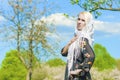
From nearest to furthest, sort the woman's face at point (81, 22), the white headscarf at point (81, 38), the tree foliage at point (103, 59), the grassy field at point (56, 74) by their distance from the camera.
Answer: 1. the white headscarf at point (81, 38)
2. the woman's face at point (81, 22)
3. the grassy field at point (56, 74)
4. the tree foliage at point (103, 59)

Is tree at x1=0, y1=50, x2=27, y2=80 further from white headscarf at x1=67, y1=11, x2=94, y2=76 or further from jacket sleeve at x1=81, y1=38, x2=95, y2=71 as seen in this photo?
jacket sleeve at x1=81, y1=38, x2=95, y2=71

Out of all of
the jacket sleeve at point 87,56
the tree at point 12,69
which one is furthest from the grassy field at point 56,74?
the jacket sleeve at point 87,56

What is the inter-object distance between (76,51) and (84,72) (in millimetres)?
431

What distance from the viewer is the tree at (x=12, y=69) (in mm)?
54219

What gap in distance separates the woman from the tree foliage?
172 feet

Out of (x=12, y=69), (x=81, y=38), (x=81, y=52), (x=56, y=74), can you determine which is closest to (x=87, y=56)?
(x=81, y=52)

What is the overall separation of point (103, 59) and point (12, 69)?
1378 cm

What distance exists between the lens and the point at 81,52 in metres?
7.23

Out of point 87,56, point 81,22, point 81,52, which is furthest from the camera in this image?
point 81,22

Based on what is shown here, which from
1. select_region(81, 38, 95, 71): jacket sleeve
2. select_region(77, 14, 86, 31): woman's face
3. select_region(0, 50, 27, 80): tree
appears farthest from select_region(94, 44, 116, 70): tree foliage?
select_region(81, 38, 95, 71): jacket sleeve

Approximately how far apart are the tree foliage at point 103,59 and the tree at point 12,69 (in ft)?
37.7

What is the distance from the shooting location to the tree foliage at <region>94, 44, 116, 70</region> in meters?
59.7

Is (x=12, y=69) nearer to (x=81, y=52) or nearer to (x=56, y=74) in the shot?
(x=56, y=74)

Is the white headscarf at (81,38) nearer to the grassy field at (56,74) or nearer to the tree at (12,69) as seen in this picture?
the grassy field at (56,74)
